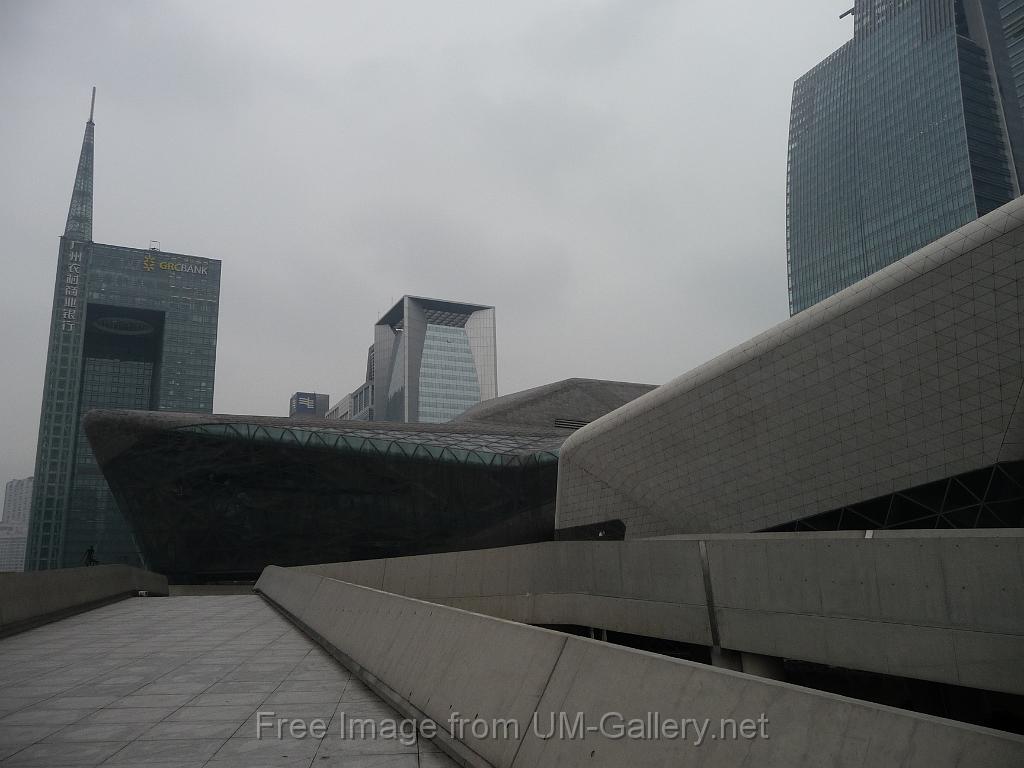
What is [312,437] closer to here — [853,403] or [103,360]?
[853,403]

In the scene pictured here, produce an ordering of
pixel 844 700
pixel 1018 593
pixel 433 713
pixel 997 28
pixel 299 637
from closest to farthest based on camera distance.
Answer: pixel 844 700 < pixel 433 713 < pixel 1018 593 < pixel 299 637 < pixel 997 28

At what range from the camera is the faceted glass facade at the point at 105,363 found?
5344 inches

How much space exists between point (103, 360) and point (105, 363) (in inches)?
37.6

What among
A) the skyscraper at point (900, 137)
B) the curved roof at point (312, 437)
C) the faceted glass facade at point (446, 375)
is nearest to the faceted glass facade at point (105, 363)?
the faceted glass facade at point (446, 375)

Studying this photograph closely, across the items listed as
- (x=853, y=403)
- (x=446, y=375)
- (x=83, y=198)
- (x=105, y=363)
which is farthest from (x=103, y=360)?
(x=853, y=403)

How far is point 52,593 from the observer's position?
15.7 m

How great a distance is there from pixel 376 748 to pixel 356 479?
43466 millimetres

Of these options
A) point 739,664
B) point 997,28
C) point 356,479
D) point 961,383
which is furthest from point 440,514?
point 997,28

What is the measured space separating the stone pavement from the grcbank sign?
495 ft

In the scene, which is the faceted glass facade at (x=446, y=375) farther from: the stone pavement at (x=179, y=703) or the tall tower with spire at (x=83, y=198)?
the stone pavement at (x=179, y=703)

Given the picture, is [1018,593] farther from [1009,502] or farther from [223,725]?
[1009,502]

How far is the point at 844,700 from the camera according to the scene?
9.34 ft

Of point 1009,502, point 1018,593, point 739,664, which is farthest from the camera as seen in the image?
point 1009,502

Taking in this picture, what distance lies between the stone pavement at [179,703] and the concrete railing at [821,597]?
622 centimetres
